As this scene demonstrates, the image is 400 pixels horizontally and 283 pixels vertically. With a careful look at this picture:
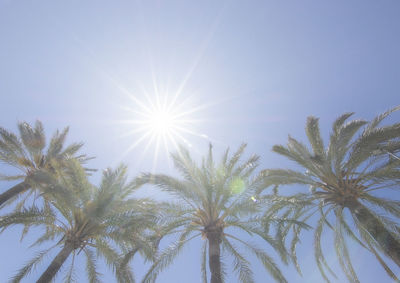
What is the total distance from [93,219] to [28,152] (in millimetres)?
7013

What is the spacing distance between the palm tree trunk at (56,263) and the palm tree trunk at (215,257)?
5.52 metres

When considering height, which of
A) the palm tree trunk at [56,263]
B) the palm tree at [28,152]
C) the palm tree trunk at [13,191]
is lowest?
the palm tree trunk at [56,263]

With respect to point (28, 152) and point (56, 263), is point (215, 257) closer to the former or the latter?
point (56, 263)

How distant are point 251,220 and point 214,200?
69.2 inches

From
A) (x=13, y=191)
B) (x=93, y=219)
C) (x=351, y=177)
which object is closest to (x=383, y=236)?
(x=351, y=177)

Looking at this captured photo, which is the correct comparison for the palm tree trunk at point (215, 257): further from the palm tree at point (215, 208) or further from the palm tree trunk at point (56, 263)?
the palm tree trunk at point (56, 263)

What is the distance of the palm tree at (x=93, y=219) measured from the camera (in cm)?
852

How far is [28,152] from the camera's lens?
1244 centimetres

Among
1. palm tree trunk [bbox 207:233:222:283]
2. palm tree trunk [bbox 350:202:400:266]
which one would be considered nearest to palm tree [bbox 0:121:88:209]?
palm tree trunk [bbox 207:233:222:283]

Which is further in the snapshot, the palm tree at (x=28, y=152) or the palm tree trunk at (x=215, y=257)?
the palm tree at (x=28, y=152)

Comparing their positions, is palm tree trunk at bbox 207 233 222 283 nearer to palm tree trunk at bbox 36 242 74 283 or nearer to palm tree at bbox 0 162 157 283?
palm tree at bbox 0 162 157 283

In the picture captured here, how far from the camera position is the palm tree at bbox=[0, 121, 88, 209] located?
463 inches

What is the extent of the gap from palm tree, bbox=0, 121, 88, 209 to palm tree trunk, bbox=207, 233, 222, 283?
25.1 feet

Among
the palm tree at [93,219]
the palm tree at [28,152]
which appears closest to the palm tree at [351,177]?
the palm tree at [93,219]
